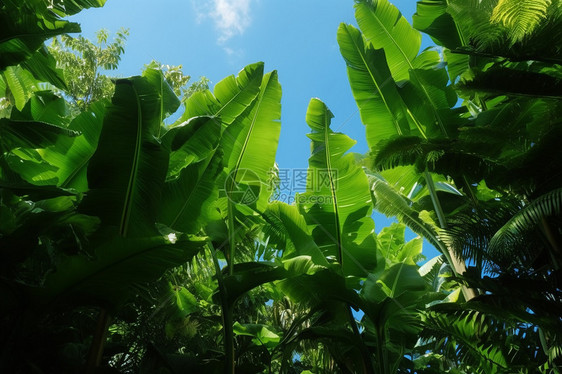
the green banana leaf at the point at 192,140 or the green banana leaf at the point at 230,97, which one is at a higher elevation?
the green banana leaf at the point at 230,97

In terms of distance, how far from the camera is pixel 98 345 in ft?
12.4

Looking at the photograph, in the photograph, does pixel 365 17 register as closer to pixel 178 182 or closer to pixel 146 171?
pixel 178 182

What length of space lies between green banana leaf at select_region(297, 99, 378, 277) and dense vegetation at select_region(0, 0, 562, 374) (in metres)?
0.02

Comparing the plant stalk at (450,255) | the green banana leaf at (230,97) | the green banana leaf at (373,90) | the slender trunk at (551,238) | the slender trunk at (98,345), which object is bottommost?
the slender trunk at (98,345)

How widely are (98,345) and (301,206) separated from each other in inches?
110

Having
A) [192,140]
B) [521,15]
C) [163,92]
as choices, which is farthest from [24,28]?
[521,15]

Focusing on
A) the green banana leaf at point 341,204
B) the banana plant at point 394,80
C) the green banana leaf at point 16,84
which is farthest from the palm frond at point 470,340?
the green banana leaf at point 16,84

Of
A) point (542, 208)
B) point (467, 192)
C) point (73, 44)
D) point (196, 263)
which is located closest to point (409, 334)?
point (467, 192)

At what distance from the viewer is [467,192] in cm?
561

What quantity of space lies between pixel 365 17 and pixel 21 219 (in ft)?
17.1

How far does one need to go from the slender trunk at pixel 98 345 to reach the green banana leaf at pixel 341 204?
8.45ft

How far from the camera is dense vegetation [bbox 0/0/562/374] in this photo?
3.54 m

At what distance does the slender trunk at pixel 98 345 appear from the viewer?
3643mm

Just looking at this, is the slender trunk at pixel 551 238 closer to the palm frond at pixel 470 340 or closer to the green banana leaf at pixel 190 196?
the palm frond at pixel 470 340
